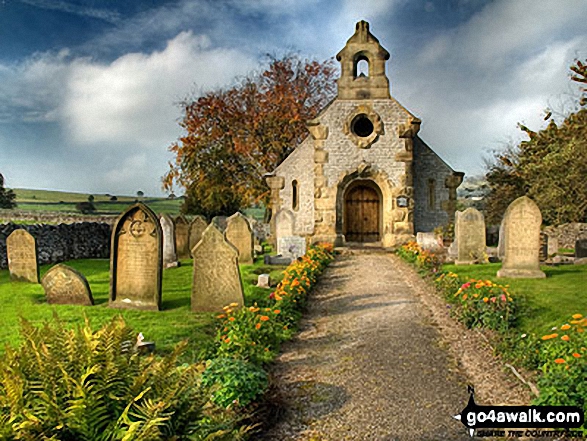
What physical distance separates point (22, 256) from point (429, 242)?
13270mm

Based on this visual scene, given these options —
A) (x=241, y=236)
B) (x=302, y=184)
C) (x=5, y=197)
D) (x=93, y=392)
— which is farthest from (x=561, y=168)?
(x=5, y=197)

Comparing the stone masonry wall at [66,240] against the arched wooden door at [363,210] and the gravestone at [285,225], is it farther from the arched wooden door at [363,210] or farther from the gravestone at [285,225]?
the arched wooden door at [363,210]

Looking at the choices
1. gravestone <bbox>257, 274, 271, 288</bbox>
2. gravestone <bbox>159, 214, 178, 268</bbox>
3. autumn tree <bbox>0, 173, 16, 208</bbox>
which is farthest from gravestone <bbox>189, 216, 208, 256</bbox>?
autumn tree <bbox>0, 173, 16, 208</bbox>

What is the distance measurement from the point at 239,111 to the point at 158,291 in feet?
76.2

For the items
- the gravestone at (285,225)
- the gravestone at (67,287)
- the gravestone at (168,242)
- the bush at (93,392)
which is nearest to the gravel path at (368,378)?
the bush at (93,392)

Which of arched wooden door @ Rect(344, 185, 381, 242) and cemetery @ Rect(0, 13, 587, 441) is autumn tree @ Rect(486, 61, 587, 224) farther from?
arched wooden door @ Rect(344, 185, 381, 242)

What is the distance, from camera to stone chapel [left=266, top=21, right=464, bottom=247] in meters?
19.5

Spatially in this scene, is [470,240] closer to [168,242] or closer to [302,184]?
[302,184]

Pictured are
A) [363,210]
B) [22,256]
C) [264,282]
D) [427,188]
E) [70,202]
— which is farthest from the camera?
[70,202]

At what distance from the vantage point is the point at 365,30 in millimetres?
20031

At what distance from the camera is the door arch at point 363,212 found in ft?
69.2

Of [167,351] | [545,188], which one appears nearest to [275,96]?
[545,188]

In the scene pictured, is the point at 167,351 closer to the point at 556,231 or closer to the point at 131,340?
the point at 131,340

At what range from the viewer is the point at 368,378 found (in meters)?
5.33
